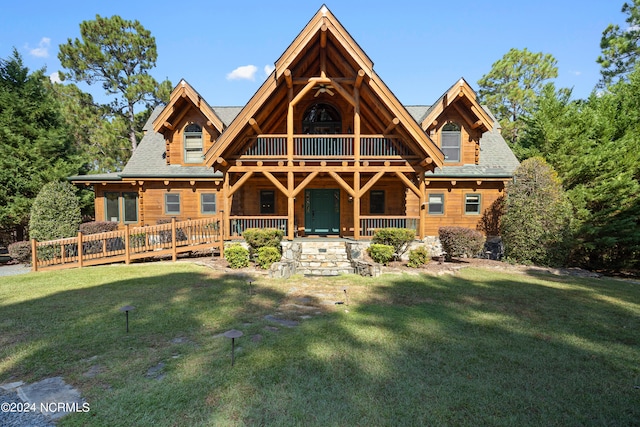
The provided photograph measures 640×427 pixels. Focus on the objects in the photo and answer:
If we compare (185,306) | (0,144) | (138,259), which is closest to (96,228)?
(138,259)

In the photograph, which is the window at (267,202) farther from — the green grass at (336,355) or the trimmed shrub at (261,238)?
the green grass at (336,355)

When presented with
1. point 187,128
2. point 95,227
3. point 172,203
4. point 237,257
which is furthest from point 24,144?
point 237,257

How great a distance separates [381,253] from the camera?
11.3 metres

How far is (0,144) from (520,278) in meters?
25.3

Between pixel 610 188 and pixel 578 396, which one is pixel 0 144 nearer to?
pixel 578 396

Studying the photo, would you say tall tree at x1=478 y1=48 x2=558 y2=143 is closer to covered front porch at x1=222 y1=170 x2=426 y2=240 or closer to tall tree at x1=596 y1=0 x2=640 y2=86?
tall tree at x1=596 y1=0 x2=640 y2=86

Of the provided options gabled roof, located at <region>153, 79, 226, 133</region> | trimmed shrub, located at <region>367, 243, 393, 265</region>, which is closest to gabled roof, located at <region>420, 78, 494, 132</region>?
trimmed shrub, located at <region>367, 243, 393, 265</region>

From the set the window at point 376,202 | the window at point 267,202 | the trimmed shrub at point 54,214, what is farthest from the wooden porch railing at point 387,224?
the trimmed shrub at point 54,214

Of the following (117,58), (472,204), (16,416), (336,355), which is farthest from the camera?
(117,58)

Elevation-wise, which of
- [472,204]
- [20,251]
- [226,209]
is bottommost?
[20,251]

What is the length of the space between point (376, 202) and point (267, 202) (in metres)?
6.11

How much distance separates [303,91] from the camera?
494 inches

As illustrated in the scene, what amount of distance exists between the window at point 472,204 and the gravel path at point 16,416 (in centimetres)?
1706

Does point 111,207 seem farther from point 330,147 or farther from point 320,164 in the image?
point 330,147
